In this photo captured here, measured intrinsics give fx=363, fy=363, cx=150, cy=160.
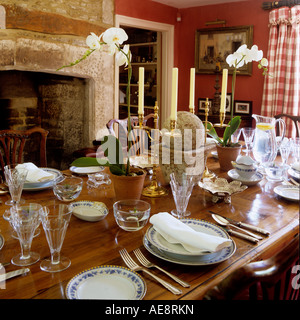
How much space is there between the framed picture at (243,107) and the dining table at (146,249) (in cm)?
298

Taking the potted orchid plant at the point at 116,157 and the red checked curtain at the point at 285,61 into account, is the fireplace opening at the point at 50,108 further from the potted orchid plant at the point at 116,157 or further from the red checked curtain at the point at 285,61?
the potted orchid plant at the point at 116,157

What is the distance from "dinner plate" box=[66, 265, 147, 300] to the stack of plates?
0.13 metres

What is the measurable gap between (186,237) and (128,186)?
0.43 metres

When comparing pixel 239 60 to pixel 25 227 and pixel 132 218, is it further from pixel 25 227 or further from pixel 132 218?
pixel 25 227

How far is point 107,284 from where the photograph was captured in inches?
34.6

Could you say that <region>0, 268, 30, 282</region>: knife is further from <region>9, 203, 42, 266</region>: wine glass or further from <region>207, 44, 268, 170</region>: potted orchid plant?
<region>207, 44, 268, 170</region>: potted orchid plant

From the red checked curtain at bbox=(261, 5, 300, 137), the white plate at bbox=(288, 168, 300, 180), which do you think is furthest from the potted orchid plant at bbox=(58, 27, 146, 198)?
the red checked curtain at bbox=(261, 5, 300, 137)

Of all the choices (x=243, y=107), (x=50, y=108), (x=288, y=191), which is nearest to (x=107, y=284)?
(x=288, y=191)

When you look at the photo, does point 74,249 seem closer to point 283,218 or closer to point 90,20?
point 283,218

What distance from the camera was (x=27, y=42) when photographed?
3160 millimetres

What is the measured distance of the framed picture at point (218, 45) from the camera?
4.41 m

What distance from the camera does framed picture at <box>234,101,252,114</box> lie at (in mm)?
4500

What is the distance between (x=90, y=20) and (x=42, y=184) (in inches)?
101

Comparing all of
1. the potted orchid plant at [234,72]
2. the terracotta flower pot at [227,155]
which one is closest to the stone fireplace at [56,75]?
the potted orchid plant at [234,72]
